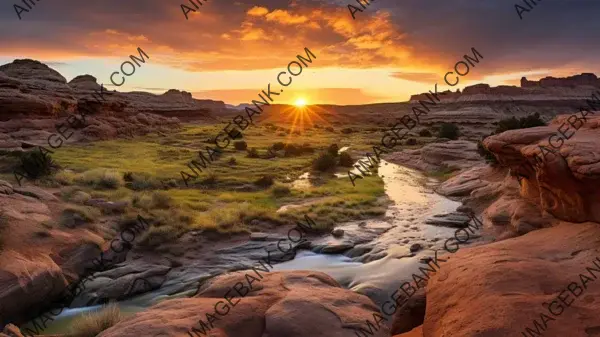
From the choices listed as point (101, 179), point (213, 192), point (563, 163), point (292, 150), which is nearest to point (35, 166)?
point (101, 179)

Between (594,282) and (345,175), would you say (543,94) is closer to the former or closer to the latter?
(345,175)

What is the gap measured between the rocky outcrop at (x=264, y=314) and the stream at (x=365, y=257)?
421 cm

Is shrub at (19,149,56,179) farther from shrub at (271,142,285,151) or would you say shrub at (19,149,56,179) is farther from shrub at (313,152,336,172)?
shrub at (271,142,285,151)

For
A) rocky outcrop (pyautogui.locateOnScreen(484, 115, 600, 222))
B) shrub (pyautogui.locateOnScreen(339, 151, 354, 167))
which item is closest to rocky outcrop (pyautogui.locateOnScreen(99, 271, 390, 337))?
rocky outcrop (pyautogui.locateOnScreen(484, 115, 600, 222))

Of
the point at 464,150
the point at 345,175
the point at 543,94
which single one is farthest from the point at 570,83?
the point at 345,175

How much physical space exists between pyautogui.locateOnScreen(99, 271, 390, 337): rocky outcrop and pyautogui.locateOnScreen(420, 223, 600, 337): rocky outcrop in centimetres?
176

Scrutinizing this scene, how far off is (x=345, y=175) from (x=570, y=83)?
147870 millimetres

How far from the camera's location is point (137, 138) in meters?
61.5

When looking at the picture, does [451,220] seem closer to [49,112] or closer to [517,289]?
[517,289]

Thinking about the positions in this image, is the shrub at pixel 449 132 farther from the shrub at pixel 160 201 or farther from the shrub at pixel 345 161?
the shrub at pixel 160 201

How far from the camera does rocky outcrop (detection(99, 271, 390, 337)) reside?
355 inches

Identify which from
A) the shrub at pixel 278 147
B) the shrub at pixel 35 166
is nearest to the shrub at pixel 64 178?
the shrub at pixel 35 166

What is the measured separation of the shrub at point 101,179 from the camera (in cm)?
2659

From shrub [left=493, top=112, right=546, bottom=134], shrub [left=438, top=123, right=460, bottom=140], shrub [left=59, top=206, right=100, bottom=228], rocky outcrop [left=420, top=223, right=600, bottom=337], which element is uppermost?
shrub [left=493, top=112, right=546, bottom=134]
